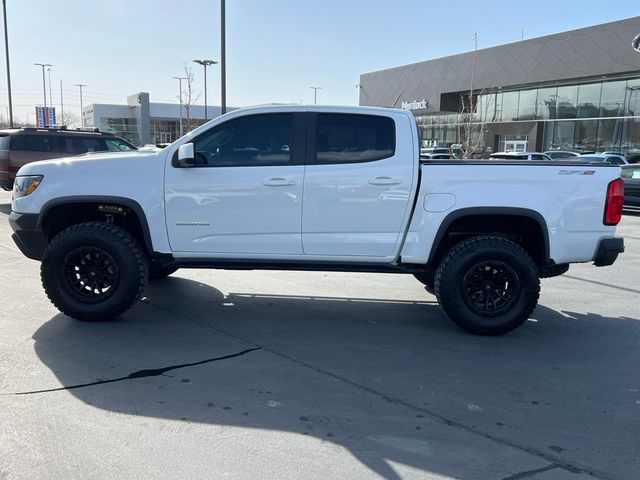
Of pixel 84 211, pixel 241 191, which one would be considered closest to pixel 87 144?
pixel 84 211

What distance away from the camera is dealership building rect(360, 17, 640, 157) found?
109 ft

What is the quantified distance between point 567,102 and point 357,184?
1459 inches

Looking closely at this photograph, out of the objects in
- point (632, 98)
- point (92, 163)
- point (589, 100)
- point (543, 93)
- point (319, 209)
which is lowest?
point (319, 209)

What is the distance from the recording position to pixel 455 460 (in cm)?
319

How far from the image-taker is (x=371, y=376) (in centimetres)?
436

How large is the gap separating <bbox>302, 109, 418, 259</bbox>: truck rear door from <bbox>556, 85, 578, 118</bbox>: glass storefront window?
1418 inches

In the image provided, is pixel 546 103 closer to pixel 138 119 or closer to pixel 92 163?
pixel 92 163

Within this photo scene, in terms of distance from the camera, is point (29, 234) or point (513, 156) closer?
point (29, 234)

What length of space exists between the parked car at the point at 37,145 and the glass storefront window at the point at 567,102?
102 ft

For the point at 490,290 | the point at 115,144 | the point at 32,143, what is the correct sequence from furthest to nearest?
1. the point at 115,144
2. the point at 32,143
3. the point at 490,290

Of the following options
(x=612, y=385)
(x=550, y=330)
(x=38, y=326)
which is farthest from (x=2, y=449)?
(x=550, y=330)

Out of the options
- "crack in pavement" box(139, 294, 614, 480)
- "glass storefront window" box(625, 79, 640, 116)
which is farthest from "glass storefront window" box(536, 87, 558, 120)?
"crack in pavement" box(139, 294, 614, 480)

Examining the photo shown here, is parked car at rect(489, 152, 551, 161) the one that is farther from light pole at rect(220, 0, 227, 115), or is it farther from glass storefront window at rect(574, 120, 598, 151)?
glass storefront window at rect(574, 120, 598, 151)

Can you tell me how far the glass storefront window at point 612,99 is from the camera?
33.7 metres
